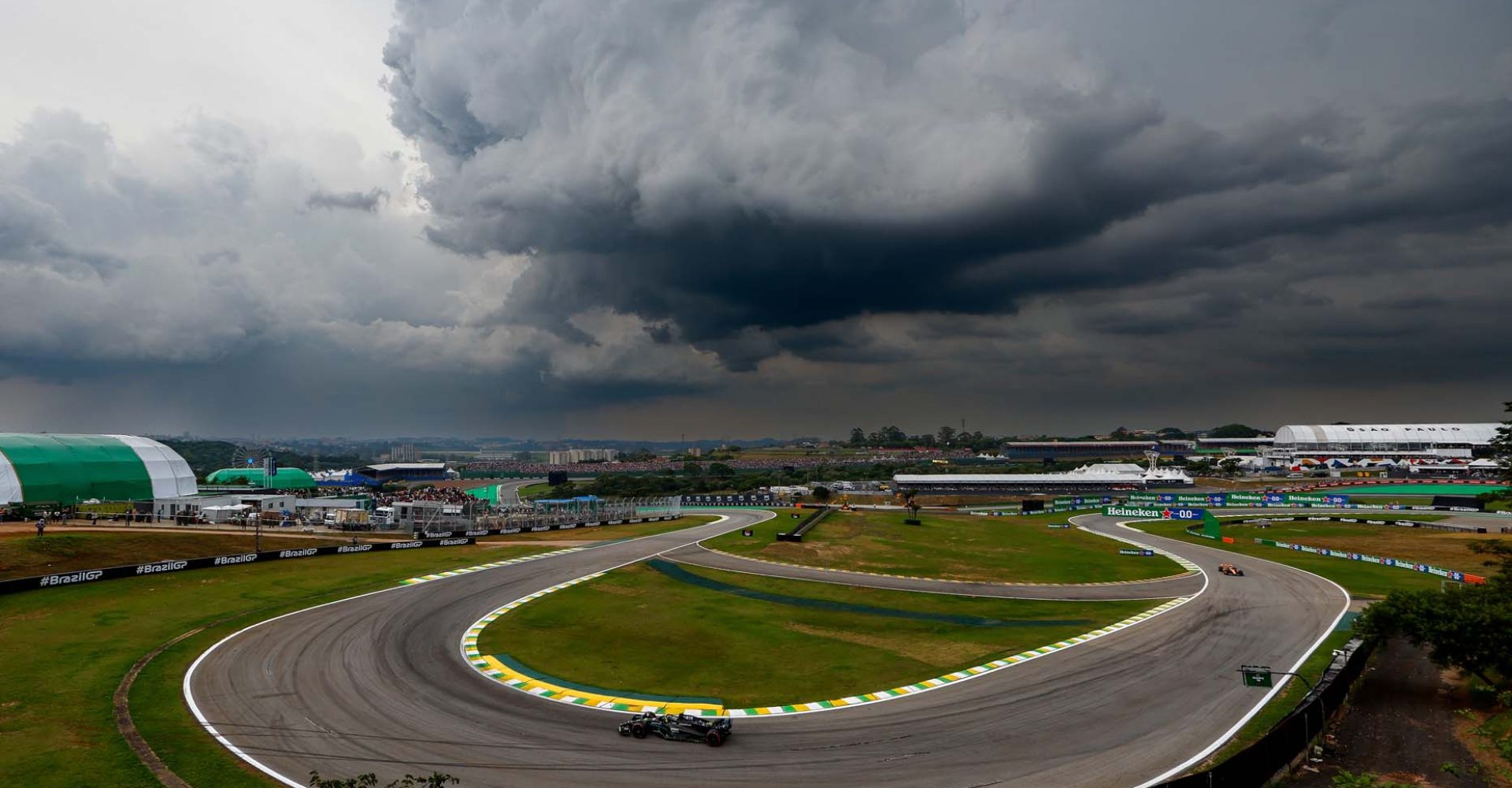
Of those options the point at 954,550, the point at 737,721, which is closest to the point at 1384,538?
the point at 954,550

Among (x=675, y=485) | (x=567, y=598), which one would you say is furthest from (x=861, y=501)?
(x=567, y=598)

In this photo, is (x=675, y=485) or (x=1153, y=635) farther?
(x=675, y=485)

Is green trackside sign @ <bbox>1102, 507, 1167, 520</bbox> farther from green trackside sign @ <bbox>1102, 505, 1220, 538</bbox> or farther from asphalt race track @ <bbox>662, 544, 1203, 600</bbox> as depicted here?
asphalt race track @ <bbox>662, 544, 1203, 600</bbox>

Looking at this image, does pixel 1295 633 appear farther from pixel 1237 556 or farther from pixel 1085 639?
pixel 1237 556

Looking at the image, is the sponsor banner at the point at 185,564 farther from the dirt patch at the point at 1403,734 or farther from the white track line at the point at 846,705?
the dirt patch at the point at 1403,734

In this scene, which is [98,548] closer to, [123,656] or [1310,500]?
[123,656]

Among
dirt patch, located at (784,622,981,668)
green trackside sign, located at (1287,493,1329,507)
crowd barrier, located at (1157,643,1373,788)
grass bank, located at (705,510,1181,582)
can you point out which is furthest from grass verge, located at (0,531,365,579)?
green trackside sign, located at (1287,493,1329,507)
